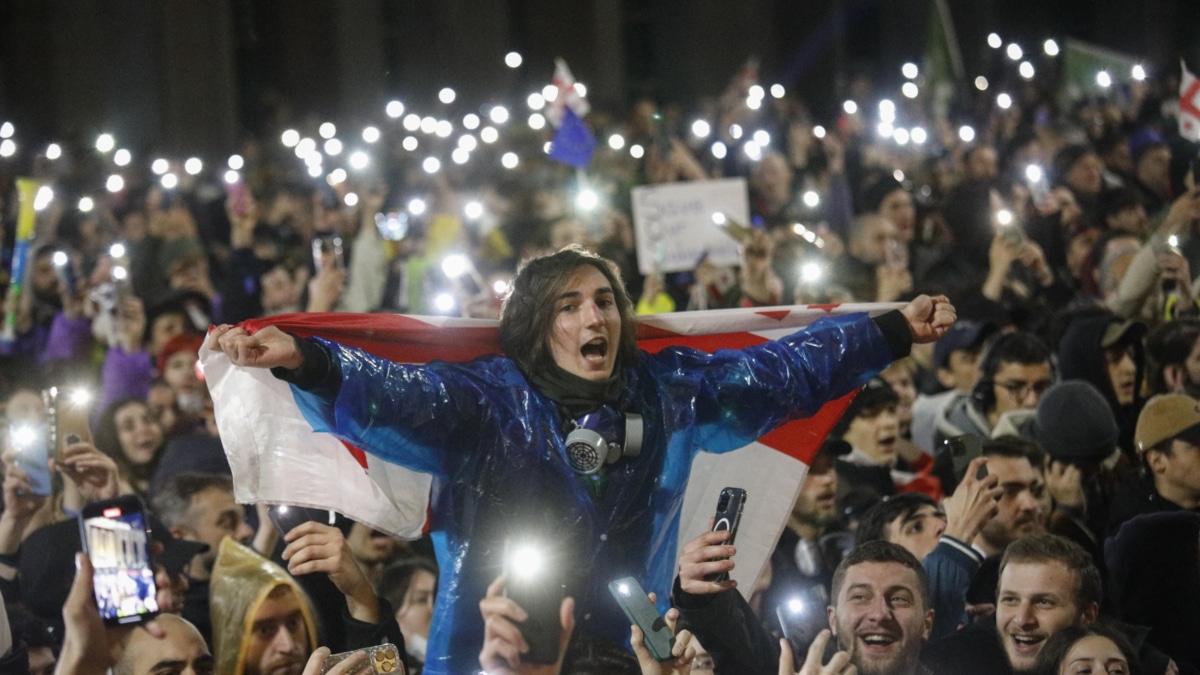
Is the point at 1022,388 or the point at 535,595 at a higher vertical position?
the point at 1022,388

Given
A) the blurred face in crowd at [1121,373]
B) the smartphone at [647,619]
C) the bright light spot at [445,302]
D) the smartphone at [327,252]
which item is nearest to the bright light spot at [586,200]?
the smartphone at [327,252]

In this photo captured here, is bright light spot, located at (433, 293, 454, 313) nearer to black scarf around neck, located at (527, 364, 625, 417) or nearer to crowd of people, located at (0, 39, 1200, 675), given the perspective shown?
crowd of people, located at (0, 39, 1200, 675)

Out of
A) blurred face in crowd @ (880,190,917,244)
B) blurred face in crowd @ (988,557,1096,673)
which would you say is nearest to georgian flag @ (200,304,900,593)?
blurred face in crowd @ (988,557,1096,673)

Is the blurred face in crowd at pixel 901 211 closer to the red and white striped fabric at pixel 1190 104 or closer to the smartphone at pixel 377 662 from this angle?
the red and white striped fabric at pixel 1190 104

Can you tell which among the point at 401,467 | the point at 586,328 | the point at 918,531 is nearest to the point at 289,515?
the point at 401,467

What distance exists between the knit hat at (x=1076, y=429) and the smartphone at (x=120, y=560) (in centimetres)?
314

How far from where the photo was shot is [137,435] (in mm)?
6055

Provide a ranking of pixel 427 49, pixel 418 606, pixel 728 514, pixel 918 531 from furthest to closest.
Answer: pixel 427 49
pixel 418 606
pixel 918 531
pixel 728 514

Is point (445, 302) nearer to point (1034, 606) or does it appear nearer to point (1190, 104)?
point (1190, 104)

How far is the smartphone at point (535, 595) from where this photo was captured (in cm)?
321

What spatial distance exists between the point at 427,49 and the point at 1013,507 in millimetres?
16970

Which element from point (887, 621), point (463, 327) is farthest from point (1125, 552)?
point (463, 327)

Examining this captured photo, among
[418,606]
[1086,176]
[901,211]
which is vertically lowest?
[418,606]

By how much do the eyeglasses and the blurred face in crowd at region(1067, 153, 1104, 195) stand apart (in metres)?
3.51
